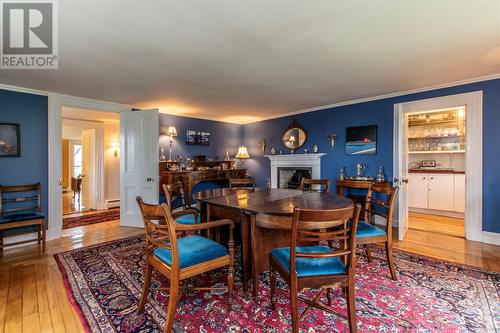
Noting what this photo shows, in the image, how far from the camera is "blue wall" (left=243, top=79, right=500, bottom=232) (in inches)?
130

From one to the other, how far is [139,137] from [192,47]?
2540 mm

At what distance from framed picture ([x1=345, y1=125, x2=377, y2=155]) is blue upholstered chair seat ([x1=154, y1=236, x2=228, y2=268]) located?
12.2 ft

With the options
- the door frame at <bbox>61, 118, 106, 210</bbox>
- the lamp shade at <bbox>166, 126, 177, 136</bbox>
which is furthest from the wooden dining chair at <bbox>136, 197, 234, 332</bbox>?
the door frame at <bbox>61, 118, 106, 210</bbox>

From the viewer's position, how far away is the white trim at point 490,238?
3.29 metres

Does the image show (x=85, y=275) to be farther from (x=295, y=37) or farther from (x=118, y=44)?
(x=295, y=37)

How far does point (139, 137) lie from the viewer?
431cm

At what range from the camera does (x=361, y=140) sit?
456 cm

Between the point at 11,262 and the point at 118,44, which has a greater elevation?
the point at 118,44

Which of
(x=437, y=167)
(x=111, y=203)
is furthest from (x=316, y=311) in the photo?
(x=111, y=203)

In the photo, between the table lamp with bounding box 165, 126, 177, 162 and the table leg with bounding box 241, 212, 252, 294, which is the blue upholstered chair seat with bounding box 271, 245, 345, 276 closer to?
the table leg with bounding box 241, 212, 252, 294

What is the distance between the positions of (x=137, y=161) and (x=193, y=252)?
313 cm

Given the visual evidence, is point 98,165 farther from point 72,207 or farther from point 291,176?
point 291,176

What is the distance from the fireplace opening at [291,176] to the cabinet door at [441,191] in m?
2.61

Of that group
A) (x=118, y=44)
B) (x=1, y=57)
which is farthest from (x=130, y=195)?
(x=118, y=44)
